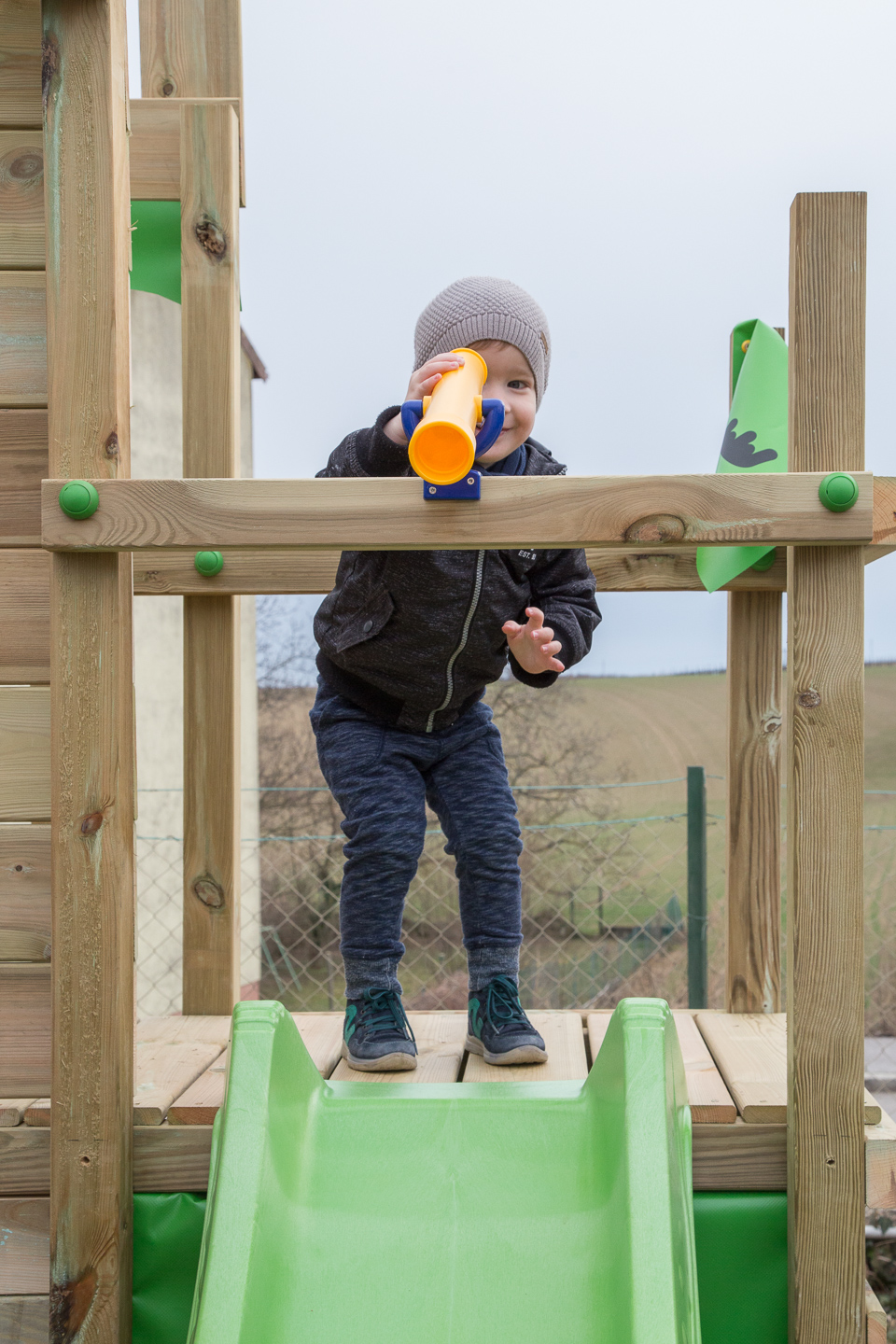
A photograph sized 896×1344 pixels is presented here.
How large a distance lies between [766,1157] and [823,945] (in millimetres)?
270

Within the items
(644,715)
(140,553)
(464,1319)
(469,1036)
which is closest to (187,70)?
(140,553)

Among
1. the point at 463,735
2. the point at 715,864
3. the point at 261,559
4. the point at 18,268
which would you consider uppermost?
the point at 18,268

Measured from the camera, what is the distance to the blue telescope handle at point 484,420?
3.97 feet

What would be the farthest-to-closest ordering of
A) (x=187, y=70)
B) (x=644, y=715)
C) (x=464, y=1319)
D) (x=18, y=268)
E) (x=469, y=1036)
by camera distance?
1. (x=644, y=715)
2. (x=187, y=70)
3. (x=469, y=1036)
4. (x=18, y=268)
5. (x=464, y=1319)

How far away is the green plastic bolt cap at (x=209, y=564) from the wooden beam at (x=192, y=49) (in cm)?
66

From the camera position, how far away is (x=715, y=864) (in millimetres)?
6559

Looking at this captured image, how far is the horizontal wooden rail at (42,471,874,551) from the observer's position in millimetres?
1188

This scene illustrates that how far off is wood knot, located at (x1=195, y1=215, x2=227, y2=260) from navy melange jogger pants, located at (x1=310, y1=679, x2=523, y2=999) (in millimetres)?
757

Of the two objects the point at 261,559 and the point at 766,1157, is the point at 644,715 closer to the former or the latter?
the point at 261,559

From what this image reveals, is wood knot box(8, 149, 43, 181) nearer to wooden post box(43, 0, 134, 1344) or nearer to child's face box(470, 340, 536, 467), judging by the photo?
wooden post box(43, 0, 134, 1344)

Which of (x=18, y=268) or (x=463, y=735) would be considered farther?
(x=463, y=735)

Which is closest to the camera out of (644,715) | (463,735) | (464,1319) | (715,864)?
(464,1319)

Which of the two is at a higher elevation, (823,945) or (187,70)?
(187,70)

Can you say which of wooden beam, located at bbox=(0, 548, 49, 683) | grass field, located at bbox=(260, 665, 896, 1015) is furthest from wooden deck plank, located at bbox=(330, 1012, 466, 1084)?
grass field, located at bbox=(260, 665, 896, 1015)
